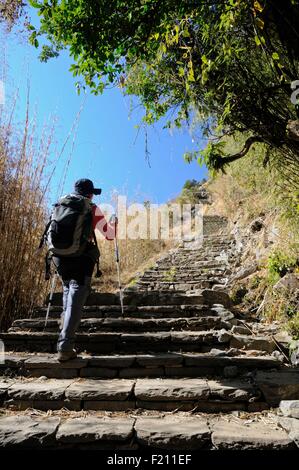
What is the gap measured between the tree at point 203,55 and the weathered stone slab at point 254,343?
1689 millimetres

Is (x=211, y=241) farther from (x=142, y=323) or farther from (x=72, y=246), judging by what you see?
(x=72, y=246)

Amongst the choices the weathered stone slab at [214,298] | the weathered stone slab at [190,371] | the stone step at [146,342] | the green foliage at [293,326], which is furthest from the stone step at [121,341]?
the weathered stone slab at [214,298]

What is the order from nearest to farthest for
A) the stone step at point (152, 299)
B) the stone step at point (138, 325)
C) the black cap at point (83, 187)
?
the black cap at point (83, 187), the stone step at point (138, 325), the stone step at point (152, 299)

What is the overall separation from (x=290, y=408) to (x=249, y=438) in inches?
16.3

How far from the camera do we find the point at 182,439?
206 cm

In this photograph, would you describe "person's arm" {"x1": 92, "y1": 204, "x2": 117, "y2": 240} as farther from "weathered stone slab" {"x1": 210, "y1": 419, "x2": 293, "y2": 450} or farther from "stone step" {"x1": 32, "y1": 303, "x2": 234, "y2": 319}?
"weathered stone slab" {"x1": 210, "y1": 419, "x2": 293, "y2": 450}

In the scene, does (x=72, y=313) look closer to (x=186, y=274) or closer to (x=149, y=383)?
(x=149, y=383)

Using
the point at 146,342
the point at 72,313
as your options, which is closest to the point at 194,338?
the point at 146,342

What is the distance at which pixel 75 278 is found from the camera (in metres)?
2.93

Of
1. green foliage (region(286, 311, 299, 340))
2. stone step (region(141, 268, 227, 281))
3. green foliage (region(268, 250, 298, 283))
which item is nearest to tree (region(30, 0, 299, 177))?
green foliage (region(268, 250, 298, 283))

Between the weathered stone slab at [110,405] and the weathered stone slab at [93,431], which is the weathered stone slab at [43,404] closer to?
the weathered stone slab at [110,405]

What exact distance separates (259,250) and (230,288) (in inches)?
35.1

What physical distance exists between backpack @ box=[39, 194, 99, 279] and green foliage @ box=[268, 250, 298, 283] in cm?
252

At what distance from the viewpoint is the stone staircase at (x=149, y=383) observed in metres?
2.10
